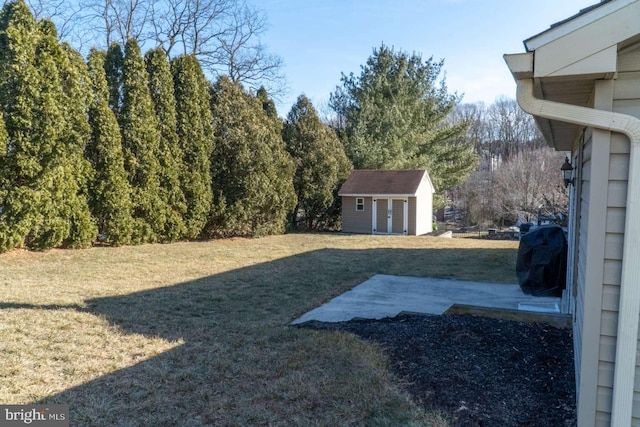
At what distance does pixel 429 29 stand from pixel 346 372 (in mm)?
10010

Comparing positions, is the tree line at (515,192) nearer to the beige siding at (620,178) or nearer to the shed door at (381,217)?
the shed door at (381,217)

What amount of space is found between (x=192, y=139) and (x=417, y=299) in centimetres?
992

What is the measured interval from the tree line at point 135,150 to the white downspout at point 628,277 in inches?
415

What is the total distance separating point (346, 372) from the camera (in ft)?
11.3

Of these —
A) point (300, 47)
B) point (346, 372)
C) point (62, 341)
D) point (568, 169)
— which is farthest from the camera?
point (300, 47)

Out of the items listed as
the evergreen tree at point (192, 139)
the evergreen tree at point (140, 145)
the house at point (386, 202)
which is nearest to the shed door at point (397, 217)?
the house at point (386, 202)

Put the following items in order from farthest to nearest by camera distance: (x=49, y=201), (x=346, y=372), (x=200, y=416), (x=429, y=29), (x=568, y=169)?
(x=429, y=29) < (x=49, y=201) < (x=568, y=169) < (x=346, y=372) < (x=200, y=416)

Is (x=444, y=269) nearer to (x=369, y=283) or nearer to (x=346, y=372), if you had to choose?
(x=369, y=283)

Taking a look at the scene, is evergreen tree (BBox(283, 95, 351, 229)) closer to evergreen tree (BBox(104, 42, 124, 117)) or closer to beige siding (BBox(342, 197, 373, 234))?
beige siding (BBox(342, 197, 373, 234))

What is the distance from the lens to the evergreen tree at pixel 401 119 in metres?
21.1

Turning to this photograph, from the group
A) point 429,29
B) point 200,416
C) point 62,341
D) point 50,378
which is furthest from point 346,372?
point 429,29

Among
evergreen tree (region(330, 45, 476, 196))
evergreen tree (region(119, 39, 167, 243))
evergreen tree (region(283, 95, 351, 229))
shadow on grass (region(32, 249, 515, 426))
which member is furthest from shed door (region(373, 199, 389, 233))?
shadow on grass (region(32, 249, 515, 426))

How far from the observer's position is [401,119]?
2106 centimetres

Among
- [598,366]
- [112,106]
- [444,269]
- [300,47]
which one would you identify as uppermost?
[300,47]
